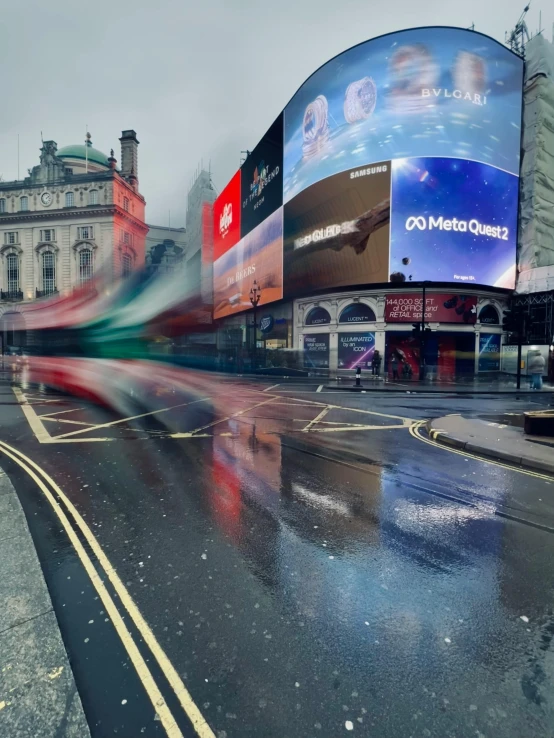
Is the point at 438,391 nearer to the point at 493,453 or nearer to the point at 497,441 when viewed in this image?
the point at 497,441

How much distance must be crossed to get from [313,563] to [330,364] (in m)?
32.3

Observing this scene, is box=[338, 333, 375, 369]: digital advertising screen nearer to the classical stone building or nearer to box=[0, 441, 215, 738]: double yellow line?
box=[0, 441, 215, 738]: double yellow line

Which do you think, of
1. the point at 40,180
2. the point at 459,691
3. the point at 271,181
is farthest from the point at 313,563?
the point at 40,180

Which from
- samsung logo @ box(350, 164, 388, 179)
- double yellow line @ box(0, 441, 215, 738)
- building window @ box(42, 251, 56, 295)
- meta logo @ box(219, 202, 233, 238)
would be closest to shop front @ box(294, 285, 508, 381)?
samsung logo @ box(350, 164, 388, 179)

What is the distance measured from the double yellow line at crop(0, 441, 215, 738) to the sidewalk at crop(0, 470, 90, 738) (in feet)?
1.25

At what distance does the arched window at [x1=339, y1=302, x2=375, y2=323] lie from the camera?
3416 centimetres

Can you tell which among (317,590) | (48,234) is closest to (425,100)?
(317,590)

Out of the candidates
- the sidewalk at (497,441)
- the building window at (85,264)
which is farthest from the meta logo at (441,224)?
the building window at (85,264)

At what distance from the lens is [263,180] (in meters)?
46.9

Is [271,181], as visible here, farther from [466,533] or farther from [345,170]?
[466,533]

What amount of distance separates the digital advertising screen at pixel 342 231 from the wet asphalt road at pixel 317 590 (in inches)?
1116

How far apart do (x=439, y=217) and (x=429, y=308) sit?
7387 mm

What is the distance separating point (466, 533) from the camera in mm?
4719

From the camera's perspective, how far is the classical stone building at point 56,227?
2783 inches
